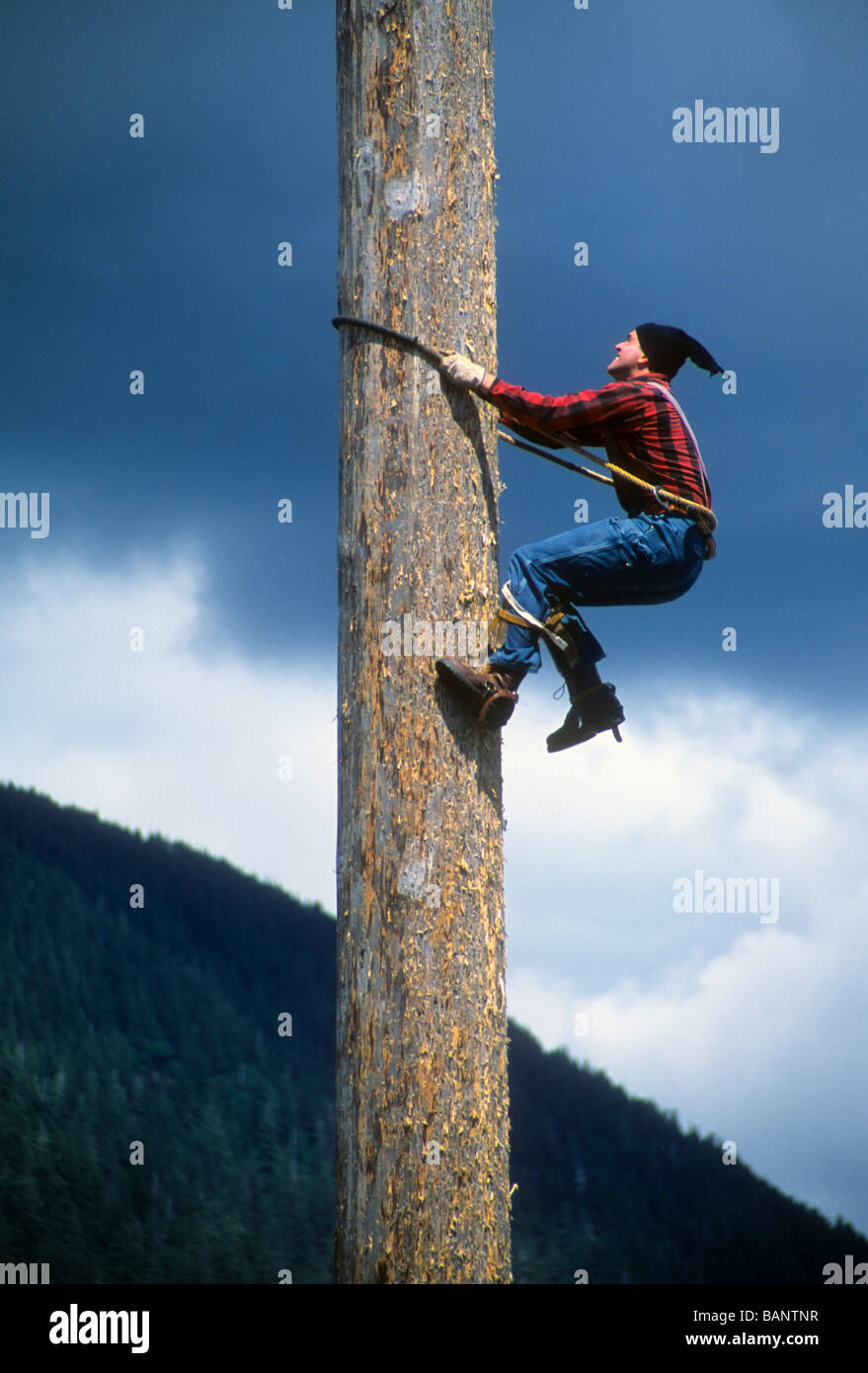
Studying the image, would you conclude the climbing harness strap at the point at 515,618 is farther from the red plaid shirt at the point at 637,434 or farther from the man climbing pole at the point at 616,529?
the red plaid shirt at the point at 637,434

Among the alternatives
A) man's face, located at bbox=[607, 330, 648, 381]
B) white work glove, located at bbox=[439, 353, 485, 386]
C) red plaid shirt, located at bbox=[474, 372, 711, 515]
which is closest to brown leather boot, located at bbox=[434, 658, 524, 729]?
white work glove, located at bbox=[439, 353, 485, 386]

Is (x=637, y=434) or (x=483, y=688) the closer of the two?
(x=483, y=688)

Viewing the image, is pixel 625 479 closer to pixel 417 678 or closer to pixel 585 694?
pixel 585 694

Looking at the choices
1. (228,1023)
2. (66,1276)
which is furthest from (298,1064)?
(66,1276)

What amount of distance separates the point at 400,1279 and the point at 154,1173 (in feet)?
47.2

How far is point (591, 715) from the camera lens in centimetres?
534

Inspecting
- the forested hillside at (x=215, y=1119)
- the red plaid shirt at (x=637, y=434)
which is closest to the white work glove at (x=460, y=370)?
the red plaid shirt at (x=637, y=434)

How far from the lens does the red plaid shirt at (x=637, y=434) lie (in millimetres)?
5129

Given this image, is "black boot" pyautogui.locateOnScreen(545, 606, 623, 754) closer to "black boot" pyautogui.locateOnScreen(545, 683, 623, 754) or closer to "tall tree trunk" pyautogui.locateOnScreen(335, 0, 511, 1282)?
"black boot" pyautogui.locateOnScreen(545, 683, 623, 754)

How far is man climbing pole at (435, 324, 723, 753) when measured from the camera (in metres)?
4.89

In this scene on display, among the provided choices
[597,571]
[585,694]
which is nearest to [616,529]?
[597,571]

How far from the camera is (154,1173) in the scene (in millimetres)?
16938

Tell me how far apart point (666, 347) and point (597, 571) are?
4.13ft
